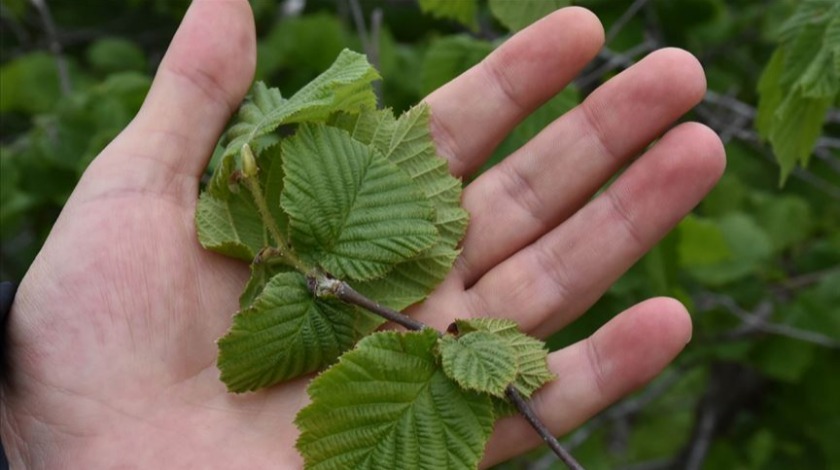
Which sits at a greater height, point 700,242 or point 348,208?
point 348,208

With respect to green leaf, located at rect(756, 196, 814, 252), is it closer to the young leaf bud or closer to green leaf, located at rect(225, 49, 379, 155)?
green leaf, located at rect(225, 49, 379, 155)

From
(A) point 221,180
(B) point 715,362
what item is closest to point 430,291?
(A) point 221,180

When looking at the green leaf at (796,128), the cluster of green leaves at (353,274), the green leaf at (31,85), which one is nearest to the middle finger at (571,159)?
the cluster of green leaves at (353,274)

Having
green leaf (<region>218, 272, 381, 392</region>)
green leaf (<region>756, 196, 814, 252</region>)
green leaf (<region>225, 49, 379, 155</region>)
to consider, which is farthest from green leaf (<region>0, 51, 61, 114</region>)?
green leaf (<region>756, 196, 814, 252</region>)

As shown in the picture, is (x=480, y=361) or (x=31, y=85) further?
(x=31, y=85)

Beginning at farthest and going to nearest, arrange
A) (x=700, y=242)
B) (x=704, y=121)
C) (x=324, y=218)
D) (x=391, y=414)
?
1. (x=704, y=121)
2. (x=700, y=242)
3. (x=324, y=218)
4. (x=391, y=414)

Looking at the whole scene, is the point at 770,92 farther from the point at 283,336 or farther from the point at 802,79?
the point at 283,336

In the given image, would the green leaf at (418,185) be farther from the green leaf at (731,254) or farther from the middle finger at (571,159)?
the green leaf at (731,254)

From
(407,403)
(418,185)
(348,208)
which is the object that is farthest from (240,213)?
(407,403)
